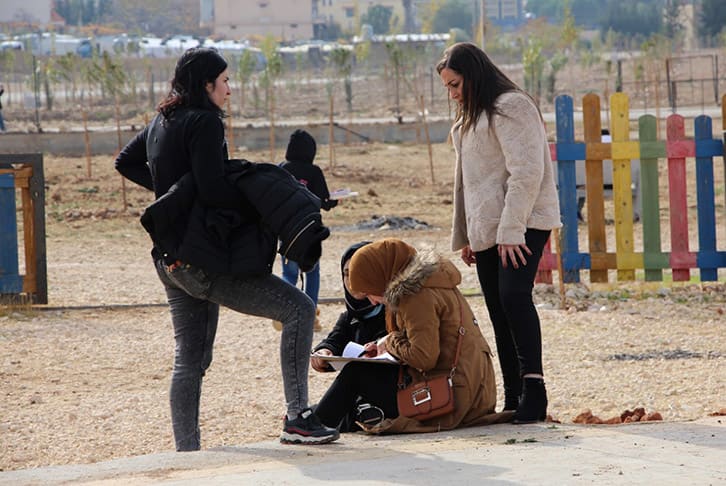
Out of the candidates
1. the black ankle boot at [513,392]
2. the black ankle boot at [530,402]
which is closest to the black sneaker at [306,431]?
the black ankle boot at [530,402]

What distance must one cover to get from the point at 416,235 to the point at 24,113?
122 feet

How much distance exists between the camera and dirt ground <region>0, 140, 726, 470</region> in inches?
255

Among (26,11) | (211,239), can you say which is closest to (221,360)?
(211,239)

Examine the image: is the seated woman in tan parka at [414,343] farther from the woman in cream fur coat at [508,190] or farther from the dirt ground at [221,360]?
the dirt ground at [221,360]

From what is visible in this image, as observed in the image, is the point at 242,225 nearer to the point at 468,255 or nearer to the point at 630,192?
the point at 468,255

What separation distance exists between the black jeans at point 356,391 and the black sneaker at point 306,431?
1.35ft

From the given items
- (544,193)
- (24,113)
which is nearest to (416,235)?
(544,193)

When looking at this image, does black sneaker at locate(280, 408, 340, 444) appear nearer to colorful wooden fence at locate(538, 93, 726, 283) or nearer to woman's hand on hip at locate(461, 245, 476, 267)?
woman's hand on hip at locate(461, 245, 476, 267)

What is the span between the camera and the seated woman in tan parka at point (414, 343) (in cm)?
528

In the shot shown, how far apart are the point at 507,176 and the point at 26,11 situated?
142m

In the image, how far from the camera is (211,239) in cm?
491

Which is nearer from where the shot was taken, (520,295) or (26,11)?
(520,295)

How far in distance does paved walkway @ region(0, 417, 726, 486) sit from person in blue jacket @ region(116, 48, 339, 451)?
1.14 ft

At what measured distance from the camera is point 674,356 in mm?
7910
